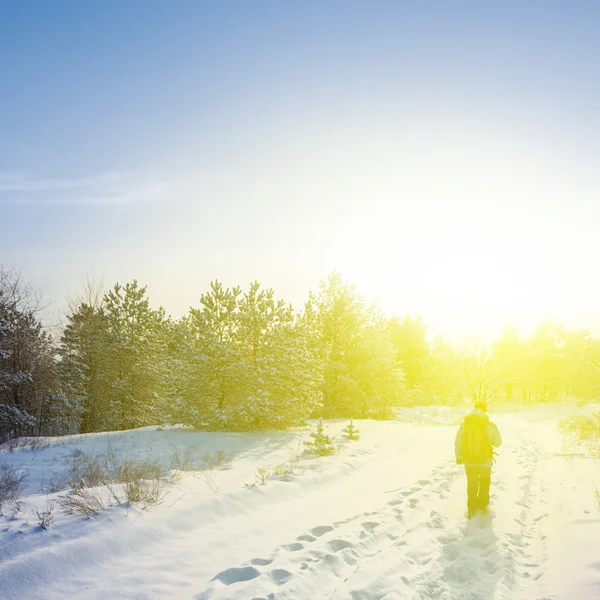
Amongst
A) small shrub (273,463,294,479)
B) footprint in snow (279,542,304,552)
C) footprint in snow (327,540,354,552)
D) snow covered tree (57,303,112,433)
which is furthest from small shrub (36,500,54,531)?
snow covered tree (57,303,112,433)

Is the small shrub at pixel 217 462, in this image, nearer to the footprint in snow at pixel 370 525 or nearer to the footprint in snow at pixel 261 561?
the footprint in snow at pixel 370 525

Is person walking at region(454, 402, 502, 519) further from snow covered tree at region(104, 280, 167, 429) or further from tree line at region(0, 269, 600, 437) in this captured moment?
snow covered tree at region(104, 280, 167, 429)

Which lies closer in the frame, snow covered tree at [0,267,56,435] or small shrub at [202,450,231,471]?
small shrub at [202,450,231,471]

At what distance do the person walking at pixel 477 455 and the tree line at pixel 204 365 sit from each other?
7.31 m

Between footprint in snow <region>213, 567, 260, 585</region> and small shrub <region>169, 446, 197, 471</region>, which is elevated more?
footprint in snow <region>213, 567, 260, 585</region>

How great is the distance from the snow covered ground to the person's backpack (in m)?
0.98

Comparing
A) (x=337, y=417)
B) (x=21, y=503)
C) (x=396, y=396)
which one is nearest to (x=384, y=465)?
(x=21, y=503)

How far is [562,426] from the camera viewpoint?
2411 cm

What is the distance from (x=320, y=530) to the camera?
255 inches

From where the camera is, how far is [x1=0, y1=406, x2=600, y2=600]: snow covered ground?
4.64 meters

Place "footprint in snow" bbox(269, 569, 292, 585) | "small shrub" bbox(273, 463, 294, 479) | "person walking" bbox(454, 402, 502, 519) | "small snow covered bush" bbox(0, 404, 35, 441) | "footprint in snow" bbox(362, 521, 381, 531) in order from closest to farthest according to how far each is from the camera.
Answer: "footprint in snow" bbox(269, 569, 292, 585) < "footprint in snow" bbox(362, 521, 381, 531) < "person walking" bbox(454, 402, 502, 519) < "small shrub" bbox(273, 463, 294, 479) < "small snow covered bush" bbox(0, 404, 35, 441)

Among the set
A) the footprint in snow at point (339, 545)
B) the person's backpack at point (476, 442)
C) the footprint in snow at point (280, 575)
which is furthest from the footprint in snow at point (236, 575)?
the person's backpack at point (476, 442)

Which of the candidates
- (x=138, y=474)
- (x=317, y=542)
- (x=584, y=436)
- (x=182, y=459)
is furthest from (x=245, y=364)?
(x=584, y=436)

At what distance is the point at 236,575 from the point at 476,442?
5022mm
